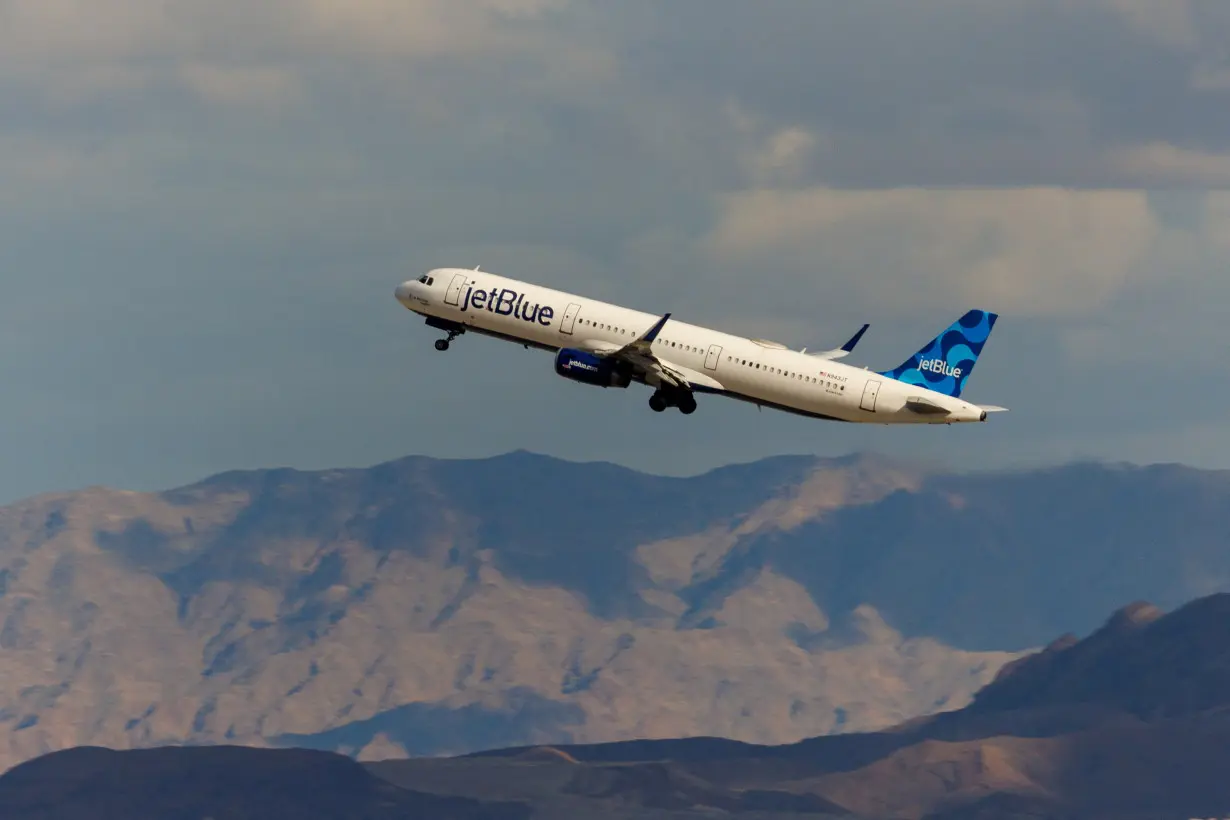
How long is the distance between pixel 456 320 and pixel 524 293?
20.8 ft

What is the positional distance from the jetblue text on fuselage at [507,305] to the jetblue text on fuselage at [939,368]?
26.5m

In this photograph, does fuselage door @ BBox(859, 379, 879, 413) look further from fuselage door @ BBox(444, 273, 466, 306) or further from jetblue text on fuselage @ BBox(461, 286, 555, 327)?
fuselage door @ BBox(444, 273, 466, 306)

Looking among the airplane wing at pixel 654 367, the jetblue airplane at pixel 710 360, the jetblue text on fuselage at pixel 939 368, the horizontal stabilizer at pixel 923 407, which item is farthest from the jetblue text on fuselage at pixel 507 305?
the jetblue text on fuselage at pixel 939 368

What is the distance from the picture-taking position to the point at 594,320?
499ft

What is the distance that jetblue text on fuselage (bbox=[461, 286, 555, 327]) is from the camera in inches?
6029

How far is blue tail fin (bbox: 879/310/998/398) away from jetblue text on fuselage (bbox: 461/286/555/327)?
24.3 meters

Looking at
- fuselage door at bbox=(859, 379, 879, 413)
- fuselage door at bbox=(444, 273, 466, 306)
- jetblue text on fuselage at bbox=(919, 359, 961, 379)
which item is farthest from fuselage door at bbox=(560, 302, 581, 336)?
jetblue text on fuselage at bbox=(919, 359, 961, 379)

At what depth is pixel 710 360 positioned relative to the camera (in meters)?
150

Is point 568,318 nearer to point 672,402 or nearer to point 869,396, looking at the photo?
point 672,402

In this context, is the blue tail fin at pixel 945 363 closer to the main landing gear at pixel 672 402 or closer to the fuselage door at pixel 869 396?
the fuselage door at pixel 869 396

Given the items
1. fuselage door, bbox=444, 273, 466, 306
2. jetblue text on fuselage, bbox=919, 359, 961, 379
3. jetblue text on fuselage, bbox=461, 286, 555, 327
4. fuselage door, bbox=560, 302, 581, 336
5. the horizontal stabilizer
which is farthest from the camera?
fuselage door, bbox=444, 273, 466, 306

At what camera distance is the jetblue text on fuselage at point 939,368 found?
153 metres

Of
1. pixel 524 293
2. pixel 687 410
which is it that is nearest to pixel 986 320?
pixel 687 410

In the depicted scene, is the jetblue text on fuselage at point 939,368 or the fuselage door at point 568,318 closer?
the fuselage door at point 568,318
